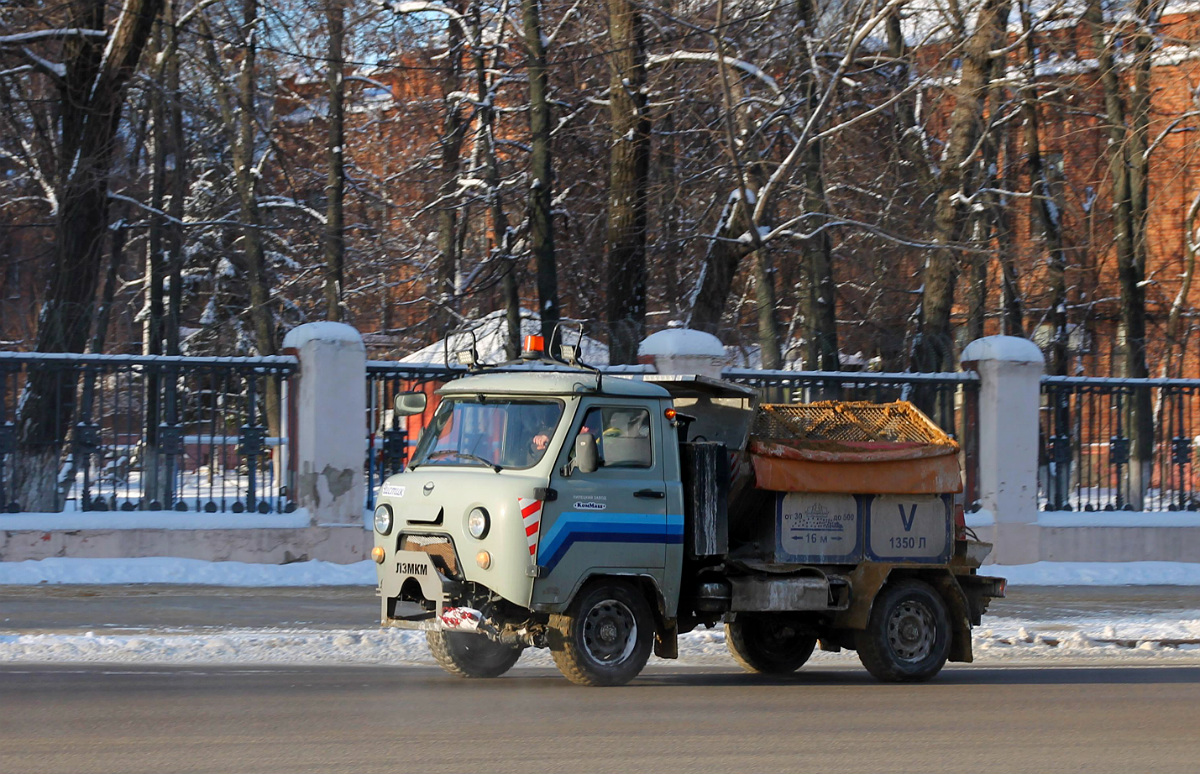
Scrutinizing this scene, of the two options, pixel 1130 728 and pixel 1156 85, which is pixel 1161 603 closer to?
pixel 1130 728

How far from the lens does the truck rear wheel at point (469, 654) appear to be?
9.34 metres

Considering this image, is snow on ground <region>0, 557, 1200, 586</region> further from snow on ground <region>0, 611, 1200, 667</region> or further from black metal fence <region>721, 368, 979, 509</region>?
black metal fence <region>721, 368, 979, 509</region>

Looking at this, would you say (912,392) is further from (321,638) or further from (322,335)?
(321,638)

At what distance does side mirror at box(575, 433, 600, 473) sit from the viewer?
336 inches

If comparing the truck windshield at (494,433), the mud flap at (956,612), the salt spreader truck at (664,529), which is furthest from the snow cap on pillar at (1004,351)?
the truck windshield at (494,433)

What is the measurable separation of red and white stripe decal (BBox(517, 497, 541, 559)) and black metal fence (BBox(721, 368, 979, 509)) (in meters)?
7.89

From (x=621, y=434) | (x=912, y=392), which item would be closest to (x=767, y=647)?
(x=621, y=434)

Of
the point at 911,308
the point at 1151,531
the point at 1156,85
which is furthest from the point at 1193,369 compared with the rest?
the point at 1151,531

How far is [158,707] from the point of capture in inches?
310

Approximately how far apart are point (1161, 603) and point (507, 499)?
965 centimetres

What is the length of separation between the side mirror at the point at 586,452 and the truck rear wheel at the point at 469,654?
1555 mm

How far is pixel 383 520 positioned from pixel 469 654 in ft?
3.91

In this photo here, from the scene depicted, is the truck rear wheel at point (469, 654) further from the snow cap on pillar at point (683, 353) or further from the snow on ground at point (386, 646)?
the snow cap on pillar at point (683, 353)

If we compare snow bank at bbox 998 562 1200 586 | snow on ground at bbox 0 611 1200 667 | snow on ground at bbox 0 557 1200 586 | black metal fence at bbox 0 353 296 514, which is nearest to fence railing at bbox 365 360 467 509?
snow on ground at bbox 0 557 1200 586
